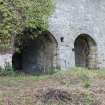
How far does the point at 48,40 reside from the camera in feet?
51.7

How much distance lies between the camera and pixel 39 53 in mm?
16625

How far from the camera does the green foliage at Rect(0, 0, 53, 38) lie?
10.3 meters

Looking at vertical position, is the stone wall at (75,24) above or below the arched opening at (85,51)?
above

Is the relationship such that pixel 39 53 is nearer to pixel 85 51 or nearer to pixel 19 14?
pixel 85 51

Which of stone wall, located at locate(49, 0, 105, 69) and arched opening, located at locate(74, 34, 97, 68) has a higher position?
stone wall, located at locate(49, 0, 105, 69)

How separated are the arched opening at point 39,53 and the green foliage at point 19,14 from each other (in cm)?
391

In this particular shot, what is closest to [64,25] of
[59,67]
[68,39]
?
[68,39]

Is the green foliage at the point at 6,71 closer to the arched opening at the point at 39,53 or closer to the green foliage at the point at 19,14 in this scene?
the green foliage at the point at 19,14

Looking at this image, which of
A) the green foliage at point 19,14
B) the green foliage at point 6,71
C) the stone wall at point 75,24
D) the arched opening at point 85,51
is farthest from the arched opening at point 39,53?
the green foliage at point 19,14

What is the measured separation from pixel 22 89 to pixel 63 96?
1507 millimetres

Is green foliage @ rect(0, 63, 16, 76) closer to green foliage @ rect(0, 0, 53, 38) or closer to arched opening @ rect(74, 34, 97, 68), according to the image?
green foliage @ rect(0, 0, 53, 38)

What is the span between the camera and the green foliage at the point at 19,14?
1029 cm

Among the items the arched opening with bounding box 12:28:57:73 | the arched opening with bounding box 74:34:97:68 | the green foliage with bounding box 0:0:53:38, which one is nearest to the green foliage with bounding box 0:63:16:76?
the green foliage with bounding box 0:0:53:38

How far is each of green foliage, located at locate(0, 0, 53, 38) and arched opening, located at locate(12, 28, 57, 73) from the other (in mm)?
3914
